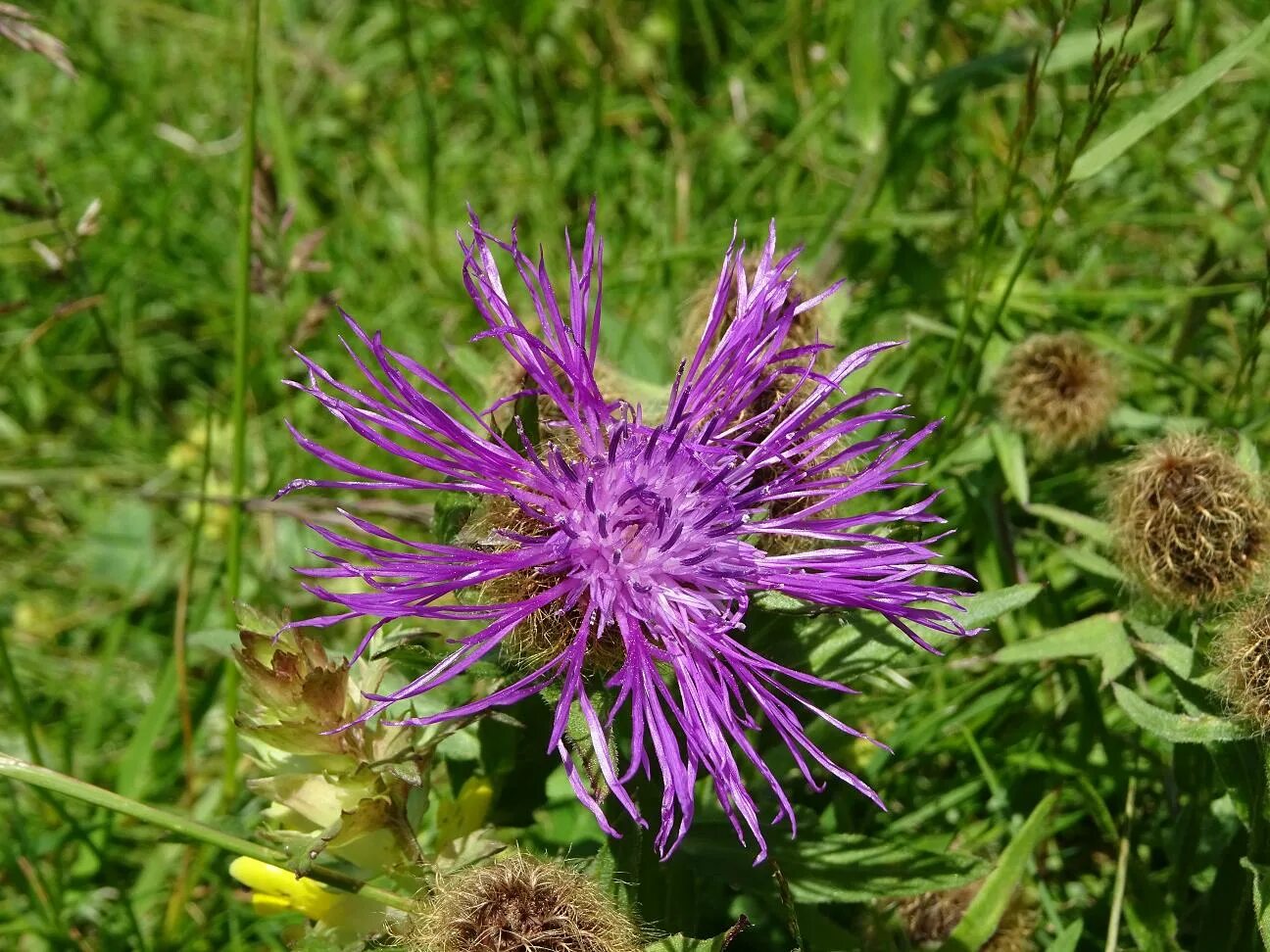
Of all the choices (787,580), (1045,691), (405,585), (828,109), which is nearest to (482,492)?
(405,585)

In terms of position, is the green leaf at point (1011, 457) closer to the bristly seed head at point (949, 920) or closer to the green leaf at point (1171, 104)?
the green leaf at point (1171, 104)

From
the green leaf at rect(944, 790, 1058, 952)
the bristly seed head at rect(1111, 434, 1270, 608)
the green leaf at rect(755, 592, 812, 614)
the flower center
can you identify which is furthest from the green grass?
the flower center

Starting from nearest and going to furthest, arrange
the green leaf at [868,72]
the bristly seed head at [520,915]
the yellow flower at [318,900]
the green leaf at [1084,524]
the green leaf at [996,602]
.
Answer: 1. the bristly seed head at [520,915]
2. the yellow flower at [318,900]
3. the green leaf at [996,602]
4. the green leaf at [1084,524]
5. the green leaf at [868,72]

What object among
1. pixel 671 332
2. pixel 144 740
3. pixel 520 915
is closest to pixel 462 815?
pixel 520 915

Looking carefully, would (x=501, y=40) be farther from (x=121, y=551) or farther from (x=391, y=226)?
(x=121, y=551)

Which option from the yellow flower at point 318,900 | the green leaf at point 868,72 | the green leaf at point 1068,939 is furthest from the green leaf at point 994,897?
the green leaf at point 868,72

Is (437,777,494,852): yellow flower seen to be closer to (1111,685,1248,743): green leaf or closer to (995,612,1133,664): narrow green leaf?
(995,612,1133,664): narrow green leaf

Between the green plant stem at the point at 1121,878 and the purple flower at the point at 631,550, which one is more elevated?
the purple flower at the point at 631,550
